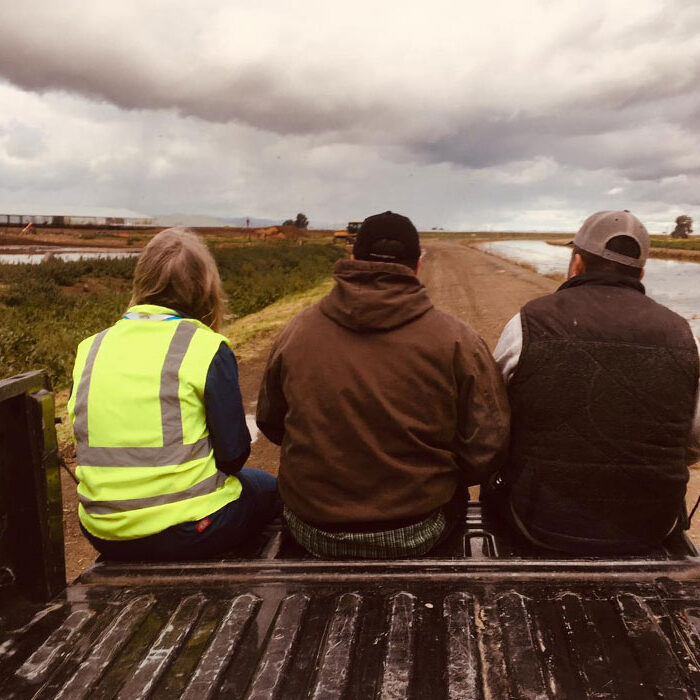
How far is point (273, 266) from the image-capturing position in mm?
28688

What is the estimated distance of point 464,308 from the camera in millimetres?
14594

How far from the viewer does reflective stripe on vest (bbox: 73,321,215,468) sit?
2455 millimetres

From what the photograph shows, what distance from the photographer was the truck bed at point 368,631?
1924 mm

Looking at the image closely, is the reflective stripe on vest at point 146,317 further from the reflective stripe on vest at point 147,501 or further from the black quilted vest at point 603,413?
the black quilted vest at point 603,413

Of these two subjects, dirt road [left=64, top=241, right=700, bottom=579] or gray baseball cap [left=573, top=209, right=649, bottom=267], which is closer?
gray baseball cap [left=573, top=209, right=649, bottom=267]

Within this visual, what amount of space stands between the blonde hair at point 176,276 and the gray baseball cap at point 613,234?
5.44ft

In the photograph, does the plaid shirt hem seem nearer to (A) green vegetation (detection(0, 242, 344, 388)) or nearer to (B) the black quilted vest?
(B) the black quilted vest

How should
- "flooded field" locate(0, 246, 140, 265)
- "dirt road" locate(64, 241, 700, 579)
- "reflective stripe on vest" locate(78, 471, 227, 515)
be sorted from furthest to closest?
1. "flooded field" locate(0, 246, 140, 265)
2. "dirt road" locate(64, 241, 700, 579)
3. "reflective stripe on vest" locate(78, 471, 227, 515)

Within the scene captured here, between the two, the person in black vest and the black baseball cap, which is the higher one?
the black baseball cap

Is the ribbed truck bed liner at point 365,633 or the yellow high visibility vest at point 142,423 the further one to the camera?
the yellow high visibility vest at point 142,423

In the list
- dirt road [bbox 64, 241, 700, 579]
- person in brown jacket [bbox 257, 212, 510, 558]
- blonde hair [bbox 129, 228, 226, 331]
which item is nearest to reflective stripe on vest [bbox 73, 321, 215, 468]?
blonde hair [bbox 129, 228, 226, 331]

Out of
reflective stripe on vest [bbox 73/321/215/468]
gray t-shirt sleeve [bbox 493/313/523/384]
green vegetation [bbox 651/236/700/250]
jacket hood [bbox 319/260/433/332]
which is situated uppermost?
green vegetation [bbox 651/236/700/250]

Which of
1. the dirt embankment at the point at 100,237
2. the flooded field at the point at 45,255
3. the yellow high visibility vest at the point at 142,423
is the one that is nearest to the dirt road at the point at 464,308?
the yellow high visibility vest at the point at 142,423

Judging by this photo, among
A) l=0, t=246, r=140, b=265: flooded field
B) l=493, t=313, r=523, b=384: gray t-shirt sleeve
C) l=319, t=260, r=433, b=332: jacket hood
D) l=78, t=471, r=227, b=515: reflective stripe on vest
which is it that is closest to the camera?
l=319, t=260, r=433, b=332: jacket hood
